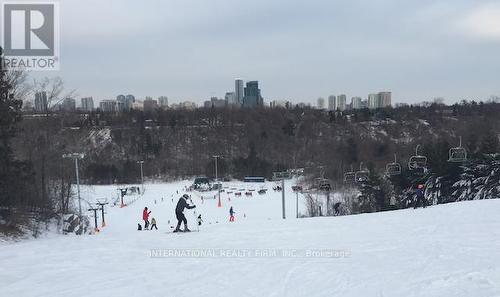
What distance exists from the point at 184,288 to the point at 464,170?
4150 centimetres

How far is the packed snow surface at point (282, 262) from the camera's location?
8.23m

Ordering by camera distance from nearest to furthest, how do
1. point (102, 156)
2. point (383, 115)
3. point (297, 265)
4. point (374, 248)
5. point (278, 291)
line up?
point (278, 291) < point (297, 265) < point (374, 248) < point (102, 156) < point (383, 115)

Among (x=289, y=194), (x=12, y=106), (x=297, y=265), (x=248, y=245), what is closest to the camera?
(x=297, y=265)

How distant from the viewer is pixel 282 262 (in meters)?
10.6

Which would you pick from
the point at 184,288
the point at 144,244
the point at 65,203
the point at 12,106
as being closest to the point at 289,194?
the point at 65,203

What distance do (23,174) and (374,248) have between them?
19.5 m

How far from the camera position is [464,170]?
43969mm

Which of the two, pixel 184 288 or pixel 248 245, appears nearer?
pixel 184 288

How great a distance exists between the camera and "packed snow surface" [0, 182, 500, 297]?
8227 millimetres

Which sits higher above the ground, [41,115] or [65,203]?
[41,115]

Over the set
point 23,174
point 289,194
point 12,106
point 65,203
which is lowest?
point 289,194

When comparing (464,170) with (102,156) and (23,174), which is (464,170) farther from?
(102,156)

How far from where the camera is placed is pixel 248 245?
13023mm

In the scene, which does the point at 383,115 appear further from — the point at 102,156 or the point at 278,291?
A: the point at 278,291
